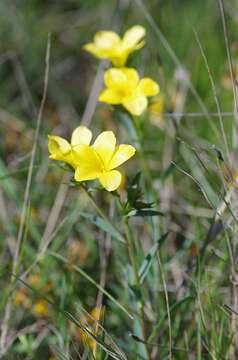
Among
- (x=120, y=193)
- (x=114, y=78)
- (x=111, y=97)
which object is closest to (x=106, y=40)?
(x=114, y=78)

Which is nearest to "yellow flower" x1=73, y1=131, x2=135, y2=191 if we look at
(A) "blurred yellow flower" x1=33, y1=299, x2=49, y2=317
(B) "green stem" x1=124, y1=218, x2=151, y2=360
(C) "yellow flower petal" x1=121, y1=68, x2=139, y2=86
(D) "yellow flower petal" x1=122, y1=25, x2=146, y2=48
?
(B) "green stem" x1=124, y1=218, x2=151, y2=360

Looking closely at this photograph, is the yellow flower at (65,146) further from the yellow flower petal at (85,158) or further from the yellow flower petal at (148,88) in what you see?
the yellow flower petal at (148,88)

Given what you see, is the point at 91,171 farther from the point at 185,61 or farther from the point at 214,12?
the point at 214,12

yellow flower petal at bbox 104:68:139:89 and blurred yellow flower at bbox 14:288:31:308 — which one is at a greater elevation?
yellow flower petal at bbox 104:68:139:89

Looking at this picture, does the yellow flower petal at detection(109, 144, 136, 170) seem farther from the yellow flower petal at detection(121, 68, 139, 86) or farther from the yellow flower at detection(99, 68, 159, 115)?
the yellow flower petal at detection(121, 68, 139, 86)

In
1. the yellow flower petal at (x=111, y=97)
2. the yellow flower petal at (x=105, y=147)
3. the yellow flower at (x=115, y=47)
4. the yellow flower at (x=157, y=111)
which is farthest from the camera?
the yellow flower at (x=157, y=111)

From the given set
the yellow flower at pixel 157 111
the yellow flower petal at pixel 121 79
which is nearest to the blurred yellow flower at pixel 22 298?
the yellow flower petal at pixel 121 79

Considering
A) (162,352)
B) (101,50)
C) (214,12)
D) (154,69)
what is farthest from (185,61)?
(162,352)
